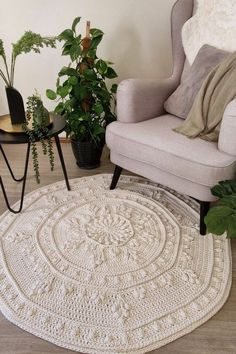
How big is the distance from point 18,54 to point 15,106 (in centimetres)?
25

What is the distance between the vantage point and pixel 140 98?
175 cm

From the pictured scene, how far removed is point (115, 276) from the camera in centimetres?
132

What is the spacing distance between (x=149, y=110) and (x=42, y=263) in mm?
1026

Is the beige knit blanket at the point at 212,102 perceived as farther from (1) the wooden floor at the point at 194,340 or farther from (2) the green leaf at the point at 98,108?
(1) the wooden floor at the point at 194,340

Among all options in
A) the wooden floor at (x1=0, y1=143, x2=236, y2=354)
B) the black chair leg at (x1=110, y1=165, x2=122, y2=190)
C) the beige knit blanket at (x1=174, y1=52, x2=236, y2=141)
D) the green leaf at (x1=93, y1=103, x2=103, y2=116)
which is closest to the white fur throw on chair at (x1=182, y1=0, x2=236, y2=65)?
the beige knit blanket at (x1=174, y1=52, x2=236, y2=141)

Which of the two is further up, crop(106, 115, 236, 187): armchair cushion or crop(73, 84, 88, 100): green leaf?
crop(73, 84, 88, 100): green leaf

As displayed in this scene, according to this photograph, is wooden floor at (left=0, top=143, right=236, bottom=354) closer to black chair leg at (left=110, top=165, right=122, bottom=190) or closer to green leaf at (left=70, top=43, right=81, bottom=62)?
black chair leg at (left=110, top=165, right=122, bottom=190)

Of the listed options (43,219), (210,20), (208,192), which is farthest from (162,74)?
(43,219)

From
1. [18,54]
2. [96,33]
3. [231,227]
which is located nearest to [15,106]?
[18,54]

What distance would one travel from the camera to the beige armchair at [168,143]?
4.52ft

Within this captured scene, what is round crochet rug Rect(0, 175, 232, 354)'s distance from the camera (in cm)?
112

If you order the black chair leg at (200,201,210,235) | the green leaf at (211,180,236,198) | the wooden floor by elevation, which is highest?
the green leaf at (211,180,236,198)

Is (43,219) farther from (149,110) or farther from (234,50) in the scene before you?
(234,50)

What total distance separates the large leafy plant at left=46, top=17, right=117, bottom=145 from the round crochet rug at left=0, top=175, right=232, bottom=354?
1.52ft
